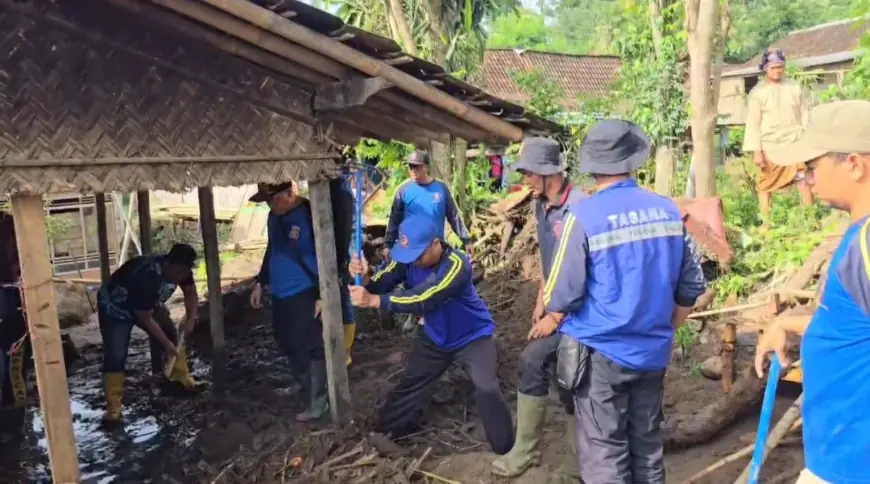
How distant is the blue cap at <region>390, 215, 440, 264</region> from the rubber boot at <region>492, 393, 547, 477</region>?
109cm

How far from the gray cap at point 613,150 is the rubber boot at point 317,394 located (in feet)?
10.8

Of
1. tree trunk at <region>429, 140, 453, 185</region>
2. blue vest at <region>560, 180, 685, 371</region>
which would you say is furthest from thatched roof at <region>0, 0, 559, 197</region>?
tree trunk at <region>429, 140, 453, 185</region>

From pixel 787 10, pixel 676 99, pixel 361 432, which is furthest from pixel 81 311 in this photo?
pixel 787 10

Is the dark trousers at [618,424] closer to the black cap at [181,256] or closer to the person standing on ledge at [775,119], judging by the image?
the black cap at [181,256]

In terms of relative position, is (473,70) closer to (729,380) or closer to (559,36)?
(729,380)

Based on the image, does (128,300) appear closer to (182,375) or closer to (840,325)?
(182,375)

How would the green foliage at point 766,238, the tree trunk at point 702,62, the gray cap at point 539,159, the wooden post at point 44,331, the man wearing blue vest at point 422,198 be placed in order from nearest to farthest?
1. the wooden post at point 44,331
2. the gray cap at point 539,159
3. the tree trunk at point 702,62
4. the green foliage at point 766,238
5. the man wearing blue vest at point 422,198

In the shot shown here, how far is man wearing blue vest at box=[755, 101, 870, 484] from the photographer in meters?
2.26

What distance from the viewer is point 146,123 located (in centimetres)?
440

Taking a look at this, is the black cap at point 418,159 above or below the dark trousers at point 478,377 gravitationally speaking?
above

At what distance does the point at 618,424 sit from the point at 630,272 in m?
0.73

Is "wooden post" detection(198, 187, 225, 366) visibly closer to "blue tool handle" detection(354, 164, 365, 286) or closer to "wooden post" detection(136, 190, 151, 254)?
"wooden post" detection(136, 190, 151, 254)

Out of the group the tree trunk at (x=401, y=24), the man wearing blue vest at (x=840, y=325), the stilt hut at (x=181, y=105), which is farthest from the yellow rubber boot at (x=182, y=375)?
the man wearing blue vest at (x=840, y=325)

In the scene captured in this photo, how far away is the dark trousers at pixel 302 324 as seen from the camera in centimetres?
600
